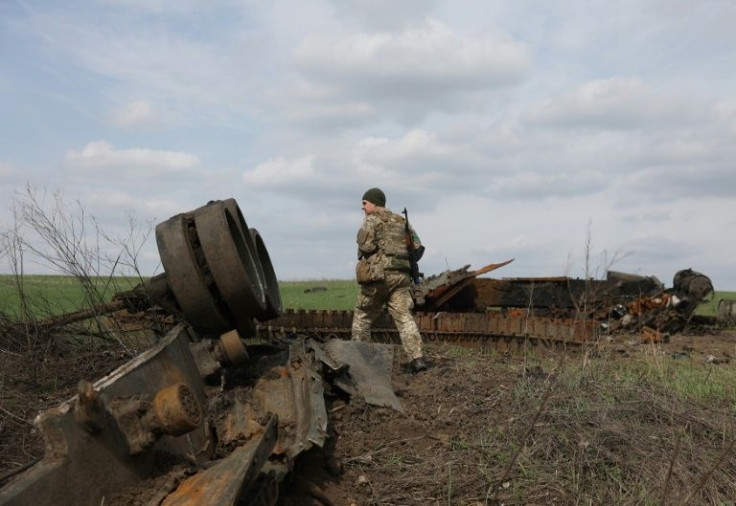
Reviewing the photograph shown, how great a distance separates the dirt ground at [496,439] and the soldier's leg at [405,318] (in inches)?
32.2

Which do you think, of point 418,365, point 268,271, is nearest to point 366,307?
point 418,365

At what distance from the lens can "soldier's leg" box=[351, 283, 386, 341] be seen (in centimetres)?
884

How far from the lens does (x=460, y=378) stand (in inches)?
289

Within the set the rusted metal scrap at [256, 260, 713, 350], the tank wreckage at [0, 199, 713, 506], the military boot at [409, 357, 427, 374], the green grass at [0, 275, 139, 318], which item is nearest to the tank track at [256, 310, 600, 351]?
the rusted metal scrap at [256, 260, 713, 350]

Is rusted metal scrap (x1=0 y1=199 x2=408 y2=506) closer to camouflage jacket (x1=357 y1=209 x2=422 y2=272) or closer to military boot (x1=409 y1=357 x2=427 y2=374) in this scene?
military boot (x1=409 y1=357 x2=427 y2=374)

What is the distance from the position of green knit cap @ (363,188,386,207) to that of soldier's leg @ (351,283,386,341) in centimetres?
108

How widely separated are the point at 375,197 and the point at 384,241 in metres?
0.63

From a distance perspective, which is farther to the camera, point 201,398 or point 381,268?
point 381,268

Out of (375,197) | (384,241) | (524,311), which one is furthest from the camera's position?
(524,311)

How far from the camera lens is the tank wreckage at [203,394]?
3371mm

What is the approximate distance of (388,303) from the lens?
8945mm

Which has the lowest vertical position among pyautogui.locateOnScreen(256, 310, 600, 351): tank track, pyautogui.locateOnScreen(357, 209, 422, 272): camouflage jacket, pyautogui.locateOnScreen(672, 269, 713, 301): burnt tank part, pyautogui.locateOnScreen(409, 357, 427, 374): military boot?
pyautogui.locateOnScreen(409, 357, 427, 374): military boot

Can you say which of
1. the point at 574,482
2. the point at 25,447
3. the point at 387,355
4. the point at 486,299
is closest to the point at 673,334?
the point at 486,299

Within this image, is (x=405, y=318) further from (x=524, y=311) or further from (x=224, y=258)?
(x=524, y=311)
